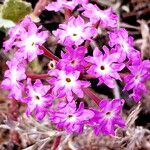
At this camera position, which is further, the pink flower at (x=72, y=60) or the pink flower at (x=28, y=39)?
the pink flower at (x=28, y=39)

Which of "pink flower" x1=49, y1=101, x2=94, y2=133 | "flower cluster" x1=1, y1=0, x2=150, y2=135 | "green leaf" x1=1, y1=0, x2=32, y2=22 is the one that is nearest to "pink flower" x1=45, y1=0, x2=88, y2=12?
"flower cluster" x1=1, y1=0, x2=150, y2=135

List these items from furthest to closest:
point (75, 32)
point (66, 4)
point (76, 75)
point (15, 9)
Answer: point (15, 9)
point (66, 4)
point (75, 32)
point (76, 75)

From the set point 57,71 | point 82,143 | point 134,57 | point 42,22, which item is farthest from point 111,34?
point 42,22

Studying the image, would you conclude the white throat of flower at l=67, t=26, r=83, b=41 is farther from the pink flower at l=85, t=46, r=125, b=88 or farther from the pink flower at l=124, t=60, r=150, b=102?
the pink flower at l=124, t=60, r=150, b=102

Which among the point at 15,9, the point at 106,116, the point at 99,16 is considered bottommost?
the point at 106,116

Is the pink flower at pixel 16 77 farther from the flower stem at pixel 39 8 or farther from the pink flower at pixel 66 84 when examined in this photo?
the flower stem at pixel 39 8

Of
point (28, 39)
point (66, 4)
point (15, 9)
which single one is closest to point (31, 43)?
point (28, 39)

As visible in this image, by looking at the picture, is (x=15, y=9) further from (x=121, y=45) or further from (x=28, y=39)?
(x=121, y=45)

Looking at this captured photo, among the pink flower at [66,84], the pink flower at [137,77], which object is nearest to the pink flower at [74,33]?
the pink flower at [66,84]
